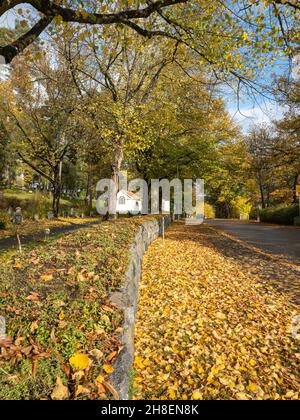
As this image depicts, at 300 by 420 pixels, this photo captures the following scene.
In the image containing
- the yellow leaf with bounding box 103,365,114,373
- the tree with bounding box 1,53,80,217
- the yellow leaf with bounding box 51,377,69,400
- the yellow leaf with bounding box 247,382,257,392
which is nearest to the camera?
the yellow leaf with bounding box 51,377,69,400

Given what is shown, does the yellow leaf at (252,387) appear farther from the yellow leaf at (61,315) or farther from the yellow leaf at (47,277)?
the yellow leaf at (47,277)

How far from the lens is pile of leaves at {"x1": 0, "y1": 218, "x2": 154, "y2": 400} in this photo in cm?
228

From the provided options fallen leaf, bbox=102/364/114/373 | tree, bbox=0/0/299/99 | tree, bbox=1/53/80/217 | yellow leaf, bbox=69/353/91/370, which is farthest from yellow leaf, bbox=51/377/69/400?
tree, bbox=1/53/80/217

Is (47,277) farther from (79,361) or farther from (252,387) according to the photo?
(252,387)

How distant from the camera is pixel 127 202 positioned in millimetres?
38625

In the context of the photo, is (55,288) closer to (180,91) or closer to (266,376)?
(266,376)

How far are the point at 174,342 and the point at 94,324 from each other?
5.15 feet

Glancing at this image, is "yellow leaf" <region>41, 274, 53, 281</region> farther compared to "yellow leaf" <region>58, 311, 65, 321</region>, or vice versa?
"yellow leaf" <region>41, 274, 53, 281</region>

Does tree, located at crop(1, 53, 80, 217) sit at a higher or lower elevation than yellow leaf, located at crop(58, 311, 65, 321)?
higher

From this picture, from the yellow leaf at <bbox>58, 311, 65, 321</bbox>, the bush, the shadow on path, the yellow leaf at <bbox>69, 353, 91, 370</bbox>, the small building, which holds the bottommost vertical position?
the shadow on path

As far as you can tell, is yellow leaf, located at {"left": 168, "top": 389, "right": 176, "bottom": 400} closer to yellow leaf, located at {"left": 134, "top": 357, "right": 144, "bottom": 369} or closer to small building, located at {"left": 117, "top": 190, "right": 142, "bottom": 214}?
yellow leaf, located at {"left": 134, "top": 357, "right": 144, "bottom": 369}

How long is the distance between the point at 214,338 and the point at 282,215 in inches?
820

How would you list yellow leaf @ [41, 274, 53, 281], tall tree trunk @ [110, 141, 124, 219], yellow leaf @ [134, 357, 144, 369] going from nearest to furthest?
yellow leaf @ [134, 357, 144, 369]
yellow leaf @ [41, 274, 53, 281]
tall tree trunk @ [110, 141, 124, 219]

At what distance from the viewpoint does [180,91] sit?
44.5 feet
